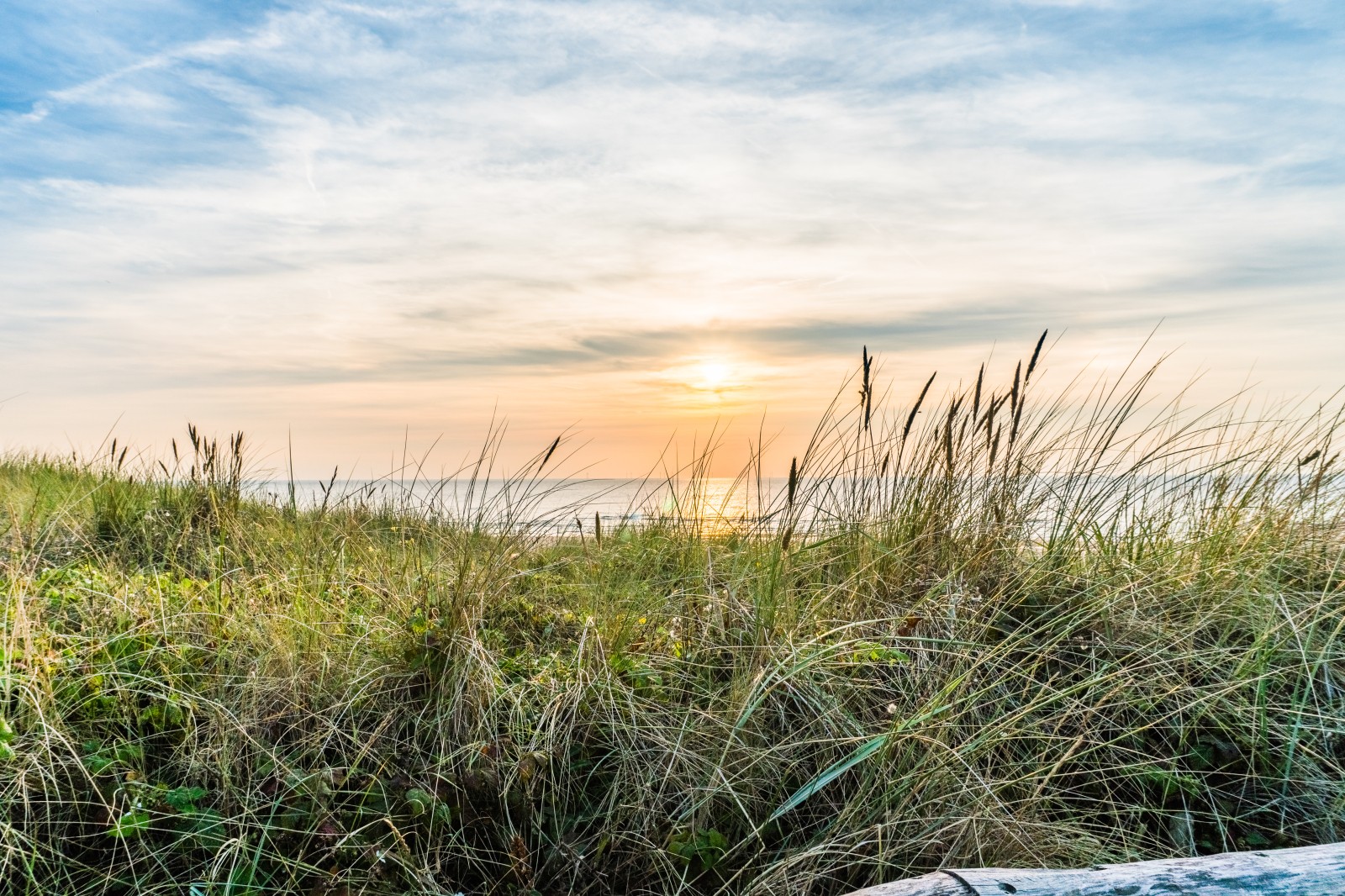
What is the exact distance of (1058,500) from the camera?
390 centimetres

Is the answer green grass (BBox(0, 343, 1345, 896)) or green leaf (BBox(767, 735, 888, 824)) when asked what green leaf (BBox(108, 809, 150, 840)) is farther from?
green leaf (BBox(767, 735, 888, 824))

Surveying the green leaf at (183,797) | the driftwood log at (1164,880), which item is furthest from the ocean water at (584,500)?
the driftwood log at (1164,880)

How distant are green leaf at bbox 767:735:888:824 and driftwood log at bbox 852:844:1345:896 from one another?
0.48 m

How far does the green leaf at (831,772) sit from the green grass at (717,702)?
1cm

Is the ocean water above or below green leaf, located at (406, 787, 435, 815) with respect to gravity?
above

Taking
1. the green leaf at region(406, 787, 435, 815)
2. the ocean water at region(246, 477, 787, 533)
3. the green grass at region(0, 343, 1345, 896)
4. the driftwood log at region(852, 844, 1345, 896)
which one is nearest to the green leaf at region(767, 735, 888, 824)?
the green grass at region(0, 343, 1345, 896)

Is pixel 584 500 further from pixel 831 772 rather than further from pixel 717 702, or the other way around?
pixel 831 772

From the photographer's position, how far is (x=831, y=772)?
2266 millimetres

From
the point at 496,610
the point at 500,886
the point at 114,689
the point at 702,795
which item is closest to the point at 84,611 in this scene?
the point at 114,689

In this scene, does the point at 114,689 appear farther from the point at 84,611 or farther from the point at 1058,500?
the point at 1058,500

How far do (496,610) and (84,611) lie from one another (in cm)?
161

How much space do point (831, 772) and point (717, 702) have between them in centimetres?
60

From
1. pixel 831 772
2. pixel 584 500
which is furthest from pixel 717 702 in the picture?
pixel 584 500

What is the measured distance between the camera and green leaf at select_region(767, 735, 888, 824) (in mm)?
2203
